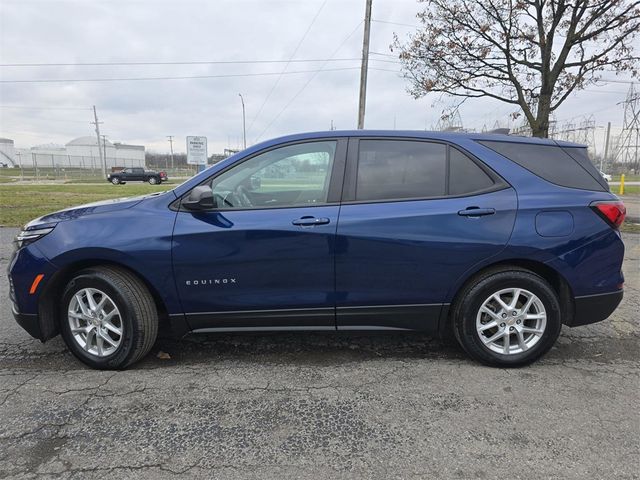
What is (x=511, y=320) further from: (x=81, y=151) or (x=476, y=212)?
(x=81, y=151)

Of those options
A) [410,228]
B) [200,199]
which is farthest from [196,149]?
[410,228]

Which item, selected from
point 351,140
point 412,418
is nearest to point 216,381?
point 412,418

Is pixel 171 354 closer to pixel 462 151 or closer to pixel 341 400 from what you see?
pixel 341 400

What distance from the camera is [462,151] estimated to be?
3.15 metres

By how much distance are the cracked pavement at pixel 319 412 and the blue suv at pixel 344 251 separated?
0.32 metres

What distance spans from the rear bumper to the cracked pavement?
366 millimetres

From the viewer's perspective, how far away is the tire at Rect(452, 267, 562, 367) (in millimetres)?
3037

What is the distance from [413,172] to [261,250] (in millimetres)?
1246

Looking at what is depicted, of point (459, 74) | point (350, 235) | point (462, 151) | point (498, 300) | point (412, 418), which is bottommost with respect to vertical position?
point (412, 418)

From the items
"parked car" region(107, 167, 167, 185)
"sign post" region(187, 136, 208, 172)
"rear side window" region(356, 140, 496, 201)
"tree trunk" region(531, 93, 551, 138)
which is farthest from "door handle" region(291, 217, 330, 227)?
"parked car" region(107, 167, 167, 185)

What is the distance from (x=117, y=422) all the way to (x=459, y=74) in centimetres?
1046

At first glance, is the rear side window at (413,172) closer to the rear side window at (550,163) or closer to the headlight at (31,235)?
the rear side window at (550,163)

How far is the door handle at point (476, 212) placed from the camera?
298 centimetres

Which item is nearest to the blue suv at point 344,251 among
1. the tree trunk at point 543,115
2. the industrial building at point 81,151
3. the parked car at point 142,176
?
the tree trunk at point 543,115
